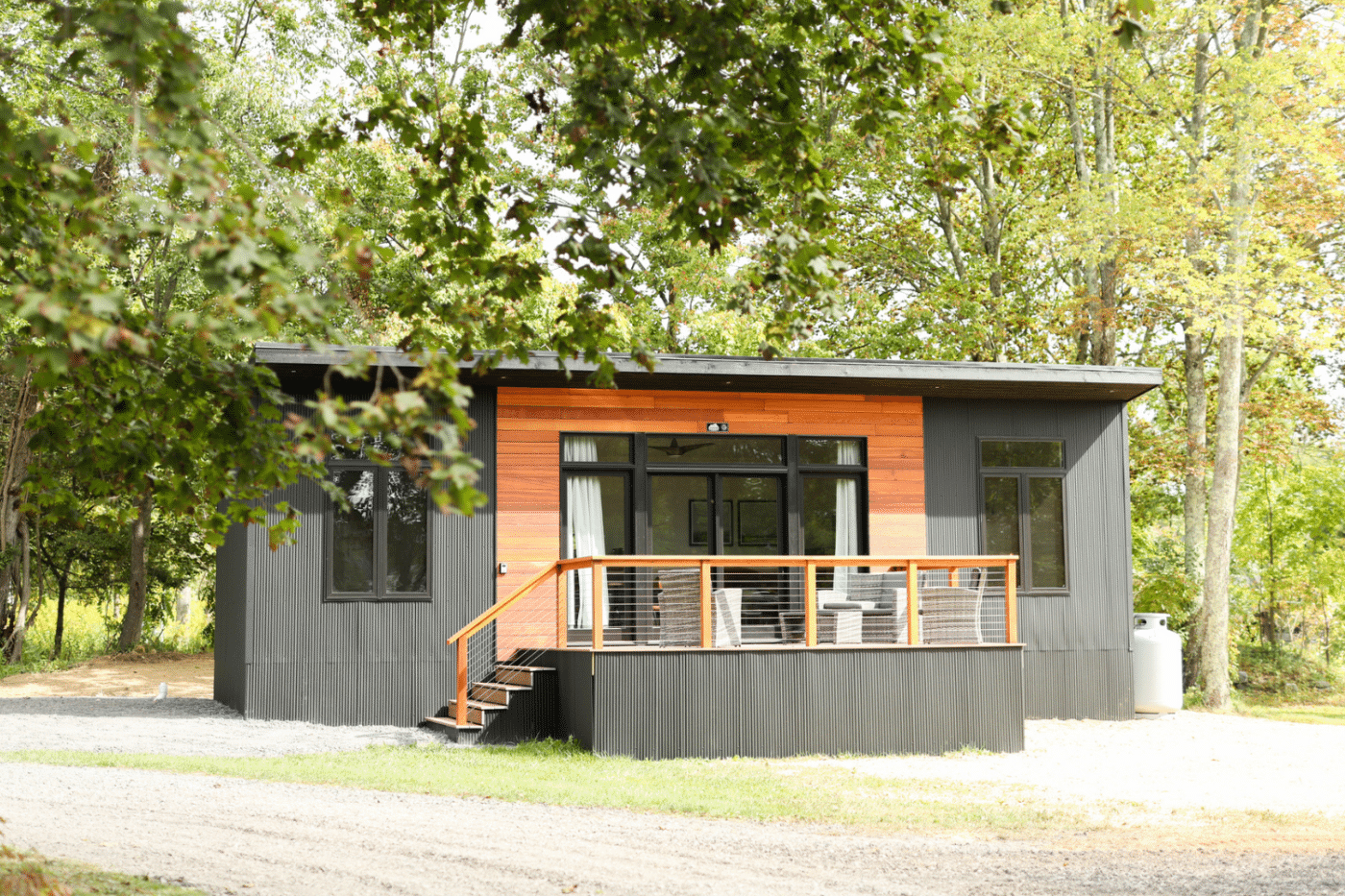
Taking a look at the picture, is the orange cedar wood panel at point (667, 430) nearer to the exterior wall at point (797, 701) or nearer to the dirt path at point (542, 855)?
the exterior wall at point (797, 701)

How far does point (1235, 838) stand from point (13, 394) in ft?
61.9

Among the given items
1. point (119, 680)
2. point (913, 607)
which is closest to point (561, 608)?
point (913, 607)

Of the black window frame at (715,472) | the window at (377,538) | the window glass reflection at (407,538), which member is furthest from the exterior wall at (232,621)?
the black window frame at (715,472)

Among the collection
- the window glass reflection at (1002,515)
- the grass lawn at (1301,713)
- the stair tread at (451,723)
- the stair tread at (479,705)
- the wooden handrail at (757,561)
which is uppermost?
the window glass reflection at (1002,515)

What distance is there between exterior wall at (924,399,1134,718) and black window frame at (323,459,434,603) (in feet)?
15.3

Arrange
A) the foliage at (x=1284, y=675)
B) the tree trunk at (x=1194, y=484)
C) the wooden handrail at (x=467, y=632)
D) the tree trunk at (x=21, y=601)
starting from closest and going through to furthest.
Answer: the wooden handrail at (x=467, y=632) → the tree trunk at (x=1194, y=484) → the foliage at (x=1284, y=675) → the tree trunk at (x=21, y=601)

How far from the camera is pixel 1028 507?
39.1 feet

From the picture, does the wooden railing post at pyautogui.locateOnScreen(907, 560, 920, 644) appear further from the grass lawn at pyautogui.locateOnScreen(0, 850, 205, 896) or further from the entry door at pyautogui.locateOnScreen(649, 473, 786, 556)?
the grass lawn at pyautogui.locateOnScreen(0, 850, 205, 896)

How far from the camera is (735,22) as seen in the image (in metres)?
4.26

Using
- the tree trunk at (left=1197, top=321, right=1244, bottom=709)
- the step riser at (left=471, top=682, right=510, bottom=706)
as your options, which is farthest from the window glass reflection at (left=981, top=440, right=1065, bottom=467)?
the step riser at (left=471, top=682, right=510, bottom=706)

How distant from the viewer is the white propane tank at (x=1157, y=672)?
1220cm

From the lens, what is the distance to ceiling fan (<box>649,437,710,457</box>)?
447 inches

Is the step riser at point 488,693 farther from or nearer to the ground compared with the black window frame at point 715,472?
nearer to the ground

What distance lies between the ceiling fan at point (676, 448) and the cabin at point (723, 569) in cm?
3
